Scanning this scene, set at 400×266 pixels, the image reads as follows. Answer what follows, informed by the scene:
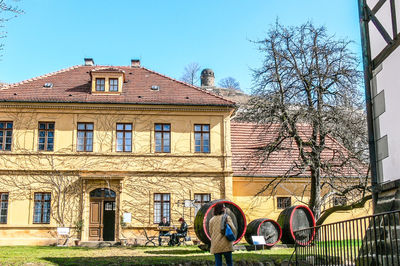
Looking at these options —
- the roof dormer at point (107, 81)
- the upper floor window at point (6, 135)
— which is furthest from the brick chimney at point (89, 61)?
the upper floor window at point (6, 135)

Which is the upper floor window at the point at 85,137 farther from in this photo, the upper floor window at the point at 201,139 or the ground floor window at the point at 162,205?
the upper floor window at the point at 201,139

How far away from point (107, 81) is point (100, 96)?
1030 millimetres

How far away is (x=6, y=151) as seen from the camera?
85.7ft

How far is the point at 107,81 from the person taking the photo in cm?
2777

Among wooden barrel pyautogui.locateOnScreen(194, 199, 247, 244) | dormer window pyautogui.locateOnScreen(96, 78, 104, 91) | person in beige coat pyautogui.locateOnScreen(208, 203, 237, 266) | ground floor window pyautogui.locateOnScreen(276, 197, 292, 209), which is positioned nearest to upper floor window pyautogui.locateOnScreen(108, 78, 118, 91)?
dormer window pyautogui.locateOnScreen(96, 78, 104, 91)

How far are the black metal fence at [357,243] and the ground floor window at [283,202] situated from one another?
16.1 meters

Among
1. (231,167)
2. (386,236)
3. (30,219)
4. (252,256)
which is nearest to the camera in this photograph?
(386,236)

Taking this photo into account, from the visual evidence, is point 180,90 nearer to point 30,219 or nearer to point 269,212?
point 269,212

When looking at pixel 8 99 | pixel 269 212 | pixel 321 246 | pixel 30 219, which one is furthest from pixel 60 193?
pixel 321 246

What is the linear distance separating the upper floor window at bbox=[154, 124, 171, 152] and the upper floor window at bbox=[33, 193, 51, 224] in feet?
20.6

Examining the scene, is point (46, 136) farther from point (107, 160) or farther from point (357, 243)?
point (357, 243)

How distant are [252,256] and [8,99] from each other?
56.0 ft

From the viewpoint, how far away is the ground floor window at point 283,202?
28.4 m

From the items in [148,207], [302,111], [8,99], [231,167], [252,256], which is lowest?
[252,256]
